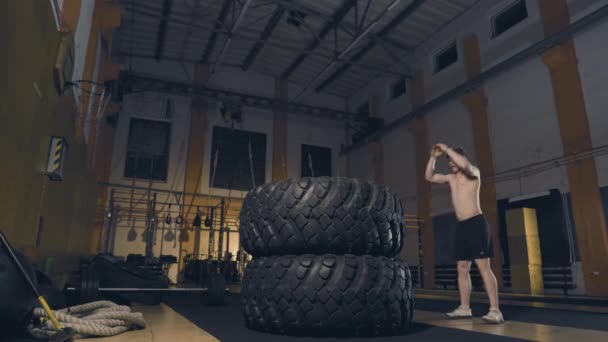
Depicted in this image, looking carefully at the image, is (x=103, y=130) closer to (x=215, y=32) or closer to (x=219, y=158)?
(x=215, y=32)

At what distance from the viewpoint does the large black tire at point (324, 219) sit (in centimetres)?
135

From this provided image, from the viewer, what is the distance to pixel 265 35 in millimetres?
10094

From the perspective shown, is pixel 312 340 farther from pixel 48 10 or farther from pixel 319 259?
pixel 48 10

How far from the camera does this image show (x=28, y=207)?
222 cm

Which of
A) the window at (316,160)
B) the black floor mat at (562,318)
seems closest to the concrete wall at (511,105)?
the window at (316,160)

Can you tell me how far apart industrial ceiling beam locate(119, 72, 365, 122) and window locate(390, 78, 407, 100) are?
3.81 ft

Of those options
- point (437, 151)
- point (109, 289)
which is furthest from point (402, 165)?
point (109, 289)

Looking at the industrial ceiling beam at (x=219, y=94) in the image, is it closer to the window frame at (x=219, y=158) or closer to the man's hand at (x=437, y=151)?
the window frame at (x=219, y=158)

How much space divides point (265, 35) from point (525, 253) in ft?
25.5

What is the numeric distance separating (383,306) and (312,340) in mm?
270

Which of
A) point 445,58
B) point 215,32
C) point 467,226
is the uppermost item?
point 215,32

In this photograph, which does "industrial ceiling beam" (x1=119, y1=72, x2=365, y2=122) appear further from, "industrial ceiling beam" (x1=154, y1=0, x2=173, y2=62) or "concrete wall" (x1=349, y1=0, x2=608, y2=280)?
"concrete wall" (x1=349, y1=0, x2=608, y2=280)

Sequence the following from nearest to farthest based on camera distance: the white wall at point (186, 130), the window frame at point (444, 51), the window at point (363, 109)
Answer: the window frame at point (444, 51), the white wall at point (186, 130), the window at point (363, 109)

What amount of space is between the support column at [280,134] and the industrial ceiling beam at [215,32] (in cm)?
238
